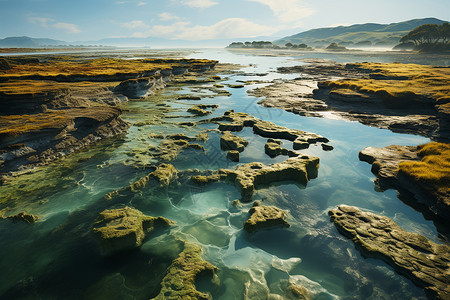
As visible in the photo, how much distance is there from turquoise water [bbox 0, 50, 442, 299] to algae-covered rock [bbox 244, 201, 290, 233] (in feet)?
1.59

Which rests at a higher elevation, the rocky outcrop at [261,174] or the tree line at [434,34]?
the tree line at [434,34]

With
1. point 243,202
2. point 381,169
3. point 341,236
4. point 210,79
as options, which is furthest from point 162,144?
point 210,79

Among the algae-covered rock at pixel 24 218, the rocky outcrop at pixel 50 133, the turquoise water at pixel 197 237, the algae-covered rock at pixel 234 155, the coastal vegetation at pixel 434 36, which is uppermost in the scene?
the coastal vegetation at pixel 434 36

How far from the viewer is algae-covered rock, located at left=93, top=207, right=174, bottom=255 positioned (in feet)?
32.9

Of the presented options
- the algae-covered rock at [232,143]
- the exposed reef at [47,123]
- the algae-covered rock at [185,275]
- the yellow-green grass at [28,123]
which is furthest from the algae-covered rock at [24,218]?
the algae-covered rock at [232,143]

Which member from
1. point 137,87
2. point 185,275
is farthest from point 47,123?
point 137,87

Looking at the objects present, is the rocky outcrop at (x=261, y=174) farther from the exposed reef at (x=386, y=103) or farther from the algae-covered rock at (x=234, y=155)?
the exposed reef at (x=386, y=103)

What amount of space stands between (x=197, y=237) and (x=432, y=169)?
53.3 feet

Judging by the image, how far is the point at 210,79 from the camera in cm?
6488

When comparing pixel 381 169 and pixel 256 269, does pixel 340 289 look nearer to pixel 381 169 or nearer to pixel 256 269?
pixel 256 269

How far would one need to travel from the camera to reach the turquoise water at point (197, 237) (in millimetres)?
8867

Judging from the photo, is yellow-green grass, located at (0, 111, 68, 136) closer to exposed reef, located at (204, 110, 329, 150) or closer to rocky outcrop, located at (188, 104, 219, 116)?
exposed reef, located at (204, 110, 329, 150)

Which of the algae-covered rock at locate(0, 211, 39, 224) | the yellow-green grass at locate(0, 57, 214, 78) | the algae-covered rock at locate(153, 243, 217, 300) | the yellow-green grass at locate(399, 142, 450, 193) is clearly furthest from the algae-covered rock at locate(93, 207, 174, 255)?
the yellow-green grass at locate(0, 57, 214, 78)

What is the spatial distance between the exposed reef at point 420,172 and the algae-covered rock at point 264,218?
9.19 metres
